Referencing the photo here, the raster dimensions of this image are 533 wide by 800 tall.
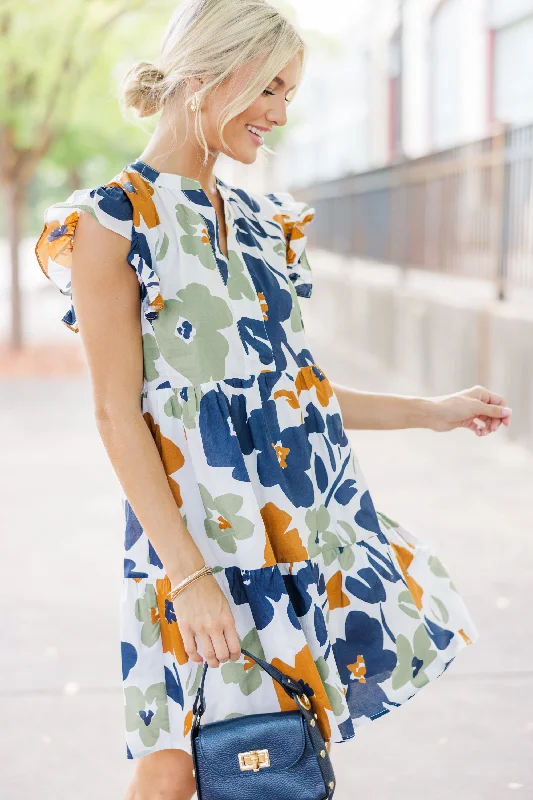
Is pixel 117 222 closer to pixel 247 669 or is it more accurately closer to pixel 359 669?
pixel 247 669

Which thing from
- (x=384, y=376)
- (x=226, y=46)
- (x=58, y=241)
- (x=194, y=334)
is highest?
(x=226, y=46)

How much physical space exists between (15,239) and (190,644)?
10.9 m

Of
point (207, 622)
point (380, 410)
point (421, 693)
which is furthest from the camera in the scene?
point (421, 693)

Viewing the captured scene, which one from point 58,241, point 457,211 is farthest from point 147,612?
point 457,211

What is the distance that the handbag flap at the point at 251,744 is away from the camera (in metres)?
1.81

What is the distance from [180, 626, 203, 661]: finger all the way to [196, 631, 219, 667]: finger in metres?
0.01

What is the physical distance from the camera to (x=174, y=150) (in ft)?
6.44

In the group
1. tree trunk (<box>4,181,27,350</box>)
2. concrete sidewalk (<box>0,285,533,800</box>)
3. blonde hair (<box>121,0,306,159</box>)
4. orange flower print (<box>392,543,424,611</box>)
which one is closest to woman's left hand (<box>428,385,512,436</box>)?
orange flower print (<box>392,543,424,611</box>)

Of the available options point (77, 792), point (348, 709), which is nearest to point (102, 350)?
point (348, 709)

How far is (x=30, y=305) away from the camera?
20.5 meters

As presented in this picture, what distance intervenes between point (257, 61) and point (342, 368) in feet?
29.2

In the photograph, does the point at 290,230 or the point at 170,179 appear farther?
the point at 290,230

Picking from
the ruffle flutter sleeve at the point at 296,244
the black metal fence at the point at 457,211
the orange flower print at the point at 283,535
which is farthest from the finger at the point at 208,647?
the black metal fence at the point at 457,211

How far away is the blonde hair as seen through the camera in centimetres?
183
